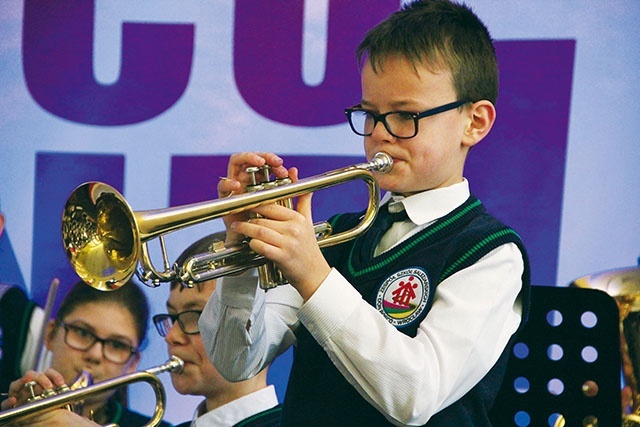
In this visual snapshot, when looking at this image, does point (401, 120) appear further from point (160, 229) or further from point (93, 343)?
point (93, 343)

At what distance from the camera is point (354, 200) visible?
2814 millimetres

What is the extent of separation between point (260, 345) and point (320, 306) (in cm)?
27

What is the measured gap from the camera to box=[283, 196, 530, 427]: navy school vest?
5.35ft

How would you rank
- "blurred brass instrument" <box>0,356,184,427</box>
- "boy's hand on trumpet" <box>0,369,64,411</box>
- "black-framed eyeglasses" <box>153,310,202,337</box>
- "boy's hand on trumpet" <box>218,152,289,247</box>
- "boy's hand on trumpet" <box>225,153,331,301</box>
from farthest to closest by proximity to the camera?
"black-framed eyeglasses" <box>153,310,202,337</box>
"boy's hand on trumpet" <box>0,369,64,411</box>
"blurred brass instrument" <box>0,356,184,427</box>
"boy's hand on trumpet" <box>218,152,289,247</box>
"boy's hand on trumpet" <box>225,153,331,301</box>

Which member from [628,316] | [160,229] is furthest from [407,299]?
[628,316]

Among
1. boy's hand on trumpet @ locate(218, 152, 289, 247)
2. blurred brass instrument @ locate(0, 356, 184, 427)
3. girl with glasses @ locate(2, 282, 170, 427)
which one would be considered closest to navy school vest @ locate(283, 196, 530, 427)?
boy's hand on trumpet @ locate(218, 152, 289, 247)

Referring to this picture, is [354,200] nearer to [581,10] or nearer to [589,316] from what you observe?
[581,10]

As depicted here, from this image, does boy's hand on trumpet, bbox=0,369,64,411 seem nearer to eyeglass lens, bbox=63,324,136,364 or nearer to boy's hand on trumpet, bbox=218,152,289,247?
eyeglass lens, bbox=63,324,136,364

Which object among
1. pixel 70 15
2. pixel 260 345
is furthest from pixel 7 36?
pixel 260 345

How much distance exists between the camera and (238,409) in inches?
94.3

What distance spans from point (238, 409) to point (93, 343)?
518mm

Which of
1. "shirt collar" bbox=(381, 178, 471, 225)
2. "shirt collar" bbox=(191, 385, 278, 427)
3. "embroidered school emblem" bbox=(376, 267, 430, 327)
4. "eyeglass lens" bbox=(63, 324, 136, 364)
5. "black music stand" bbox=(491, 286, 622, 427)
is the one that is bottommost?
"shirt collar" bbox=(191, 385, 278, 427)

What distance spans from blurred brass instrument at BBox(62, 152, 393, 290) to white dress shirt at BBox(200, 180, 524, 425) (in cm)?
11

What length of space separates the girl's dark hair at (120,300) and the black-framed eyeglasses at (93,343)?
4 centimetres
